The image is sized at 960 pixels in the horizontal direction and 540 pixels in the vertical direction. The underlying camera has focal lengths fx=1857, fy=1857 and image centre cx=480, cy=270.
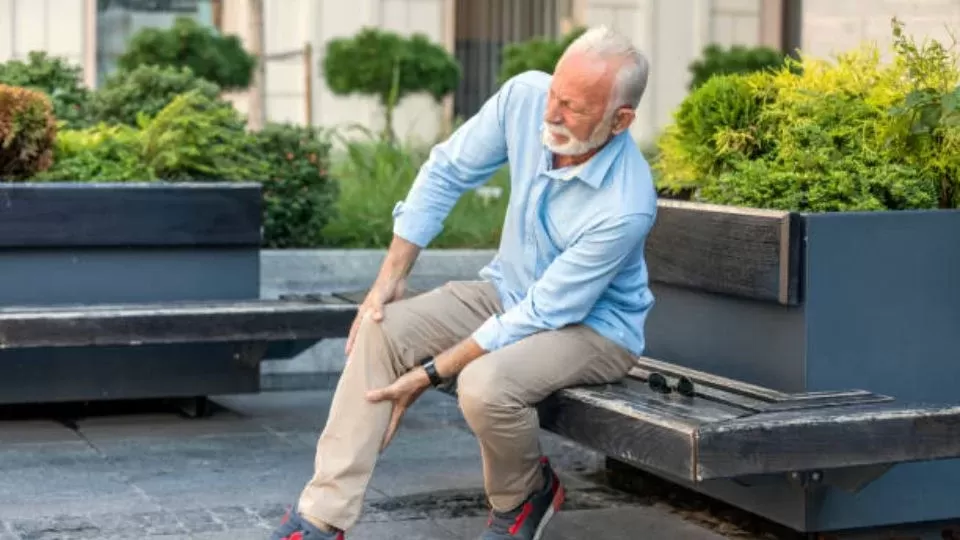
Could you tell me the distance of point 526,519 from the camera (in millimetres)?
4984

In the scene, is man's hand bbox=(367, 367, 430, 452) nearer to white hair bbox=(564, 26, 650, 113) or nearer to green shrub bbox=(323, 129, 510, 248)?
white hair bbox=(564, 26, 650, 113)

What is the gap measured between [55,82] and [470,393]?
15.9ft

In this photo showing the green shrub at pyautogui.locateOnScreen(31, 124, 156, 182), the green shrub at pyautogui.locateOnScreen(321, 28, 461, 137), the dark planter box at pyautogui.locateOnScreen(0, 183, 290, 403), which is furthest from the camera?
the green shrub at pyautogui.locateOnScreen(321, 28, 461, 137)

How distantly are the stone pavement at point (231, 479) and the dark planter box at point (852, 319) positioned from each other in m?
0.52

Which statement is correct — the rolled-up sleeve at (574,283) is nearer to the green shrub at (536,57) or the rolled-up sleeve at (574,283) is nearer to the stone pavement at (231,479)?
the stone pavement at (231,479)

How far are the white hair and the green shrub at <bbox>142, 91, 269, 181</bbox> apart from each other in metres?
2.98

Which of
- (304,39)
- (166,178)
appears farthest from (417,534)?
(304,39)

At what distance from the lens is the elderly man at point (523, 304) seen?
475 cm

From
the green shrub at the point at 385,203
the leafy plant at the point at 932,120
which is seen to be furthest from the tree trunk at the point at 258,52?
Result: the leafy plant at the point at 932,120

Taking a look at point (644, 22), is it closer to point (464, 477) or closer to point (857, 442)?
point (464, 477)

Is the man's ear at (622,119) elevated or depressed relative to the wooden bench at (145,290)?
elevated

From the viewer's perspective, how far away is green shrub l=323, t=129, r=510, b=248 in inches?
365

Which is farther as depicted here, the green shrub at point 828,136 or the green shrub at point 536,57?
the green shrub at point 536,57

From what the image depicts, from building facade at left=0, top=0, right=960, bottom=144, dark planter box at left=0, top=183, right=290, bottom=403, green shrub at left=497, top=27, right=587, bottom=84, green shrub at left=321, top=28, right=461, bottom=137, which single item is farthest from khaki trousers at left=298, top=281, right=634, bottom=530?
green shrub at left=321, top=28, right=461, bottom=137
